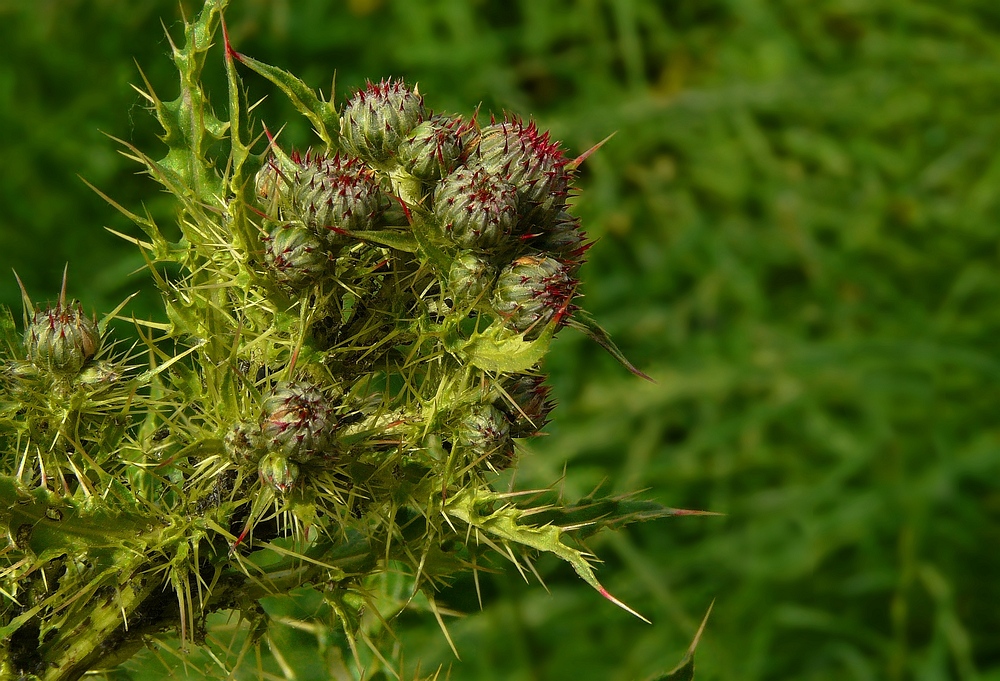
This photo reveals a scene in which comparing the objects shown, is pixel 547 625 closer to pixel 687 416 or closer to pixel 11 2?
pixel 687 416

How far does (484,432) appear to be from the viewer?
63.6 inches

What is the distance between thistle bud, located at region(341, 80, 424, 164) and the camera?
1622mm

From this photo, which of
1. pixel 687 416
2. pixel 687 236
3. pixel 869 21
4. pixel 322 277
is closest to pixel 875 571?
pixel 687 416

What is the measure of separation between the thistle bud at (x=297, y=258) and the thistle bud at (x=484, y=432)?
0.32 meters

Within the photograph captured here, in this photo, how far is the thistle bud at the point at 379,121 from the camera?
1622 mm

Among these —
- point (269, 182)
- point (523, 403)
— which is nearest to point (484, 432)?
point (523, 403)

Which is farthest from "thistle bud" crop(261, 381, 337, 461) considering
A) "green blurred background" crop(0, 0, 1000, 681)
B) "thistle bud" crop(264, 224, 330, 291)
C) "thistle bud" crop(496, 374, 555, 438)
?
"green blurred background" crop(0, 0, 1000, 681)

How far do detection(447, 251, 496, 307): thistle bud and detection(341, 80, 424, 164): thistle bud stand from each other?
0.22 m

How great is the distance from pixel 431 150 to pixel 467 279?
0.68 ft

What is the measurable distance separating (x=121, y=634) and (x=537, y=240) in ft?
2.94

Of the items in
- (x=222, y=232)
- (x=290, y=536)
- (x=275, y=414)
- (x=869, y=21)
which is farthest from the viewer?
(x=869, y=21)

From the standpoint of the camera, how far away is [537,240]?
1658 millimetres

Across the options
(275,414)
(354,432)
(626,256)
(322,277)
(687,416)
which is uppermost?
(322,277)

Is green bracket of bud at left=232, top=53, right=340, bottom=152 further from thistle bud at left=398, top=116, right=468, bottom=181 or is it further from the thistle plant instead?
thistle bud at left=398, top=116, right=468, bottom=181
